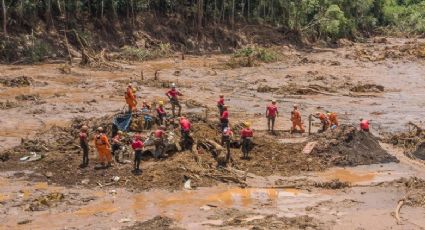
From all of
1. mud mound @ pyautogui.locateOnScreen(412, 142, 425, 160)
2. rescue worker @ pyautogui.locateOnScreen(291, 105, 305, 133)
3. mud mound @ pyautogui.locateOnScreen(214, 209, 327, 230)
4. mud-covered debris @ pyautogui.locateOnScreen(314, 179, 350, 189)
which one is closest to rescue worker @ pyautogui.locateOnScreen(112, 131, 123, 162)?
mud mound @ pyautogui.locateOnScreen(214, 209, 327, 230)

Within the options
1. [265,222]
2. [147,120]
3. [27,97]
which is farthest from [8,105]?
[265,222]

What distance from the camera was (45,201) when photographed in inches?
577

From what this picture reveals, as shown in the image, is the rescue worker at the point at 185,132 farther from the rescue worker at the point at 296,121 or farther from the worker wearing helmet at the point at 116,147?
the rescue worker at the point at 296,121

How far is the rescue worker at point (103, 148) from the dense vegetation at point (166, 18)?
23569mm

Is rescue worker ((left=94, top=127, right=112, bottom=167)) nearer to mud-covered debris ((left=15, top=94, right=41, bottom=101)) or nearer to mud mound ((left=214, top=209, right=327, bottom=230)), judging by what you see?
mud mound ((left=214, top=209, right=327, bottom=230))

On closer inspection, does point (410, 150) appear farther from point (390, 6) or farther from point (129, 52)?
point (390, 6)

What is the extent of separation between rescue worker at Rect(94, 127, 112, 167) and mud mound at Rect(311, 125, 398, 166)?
6.37 metres

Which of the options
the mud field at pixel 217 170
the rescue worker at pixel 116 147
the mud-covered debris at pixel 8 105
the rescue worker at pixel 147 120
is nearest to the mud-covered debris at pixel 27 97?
the mud field at pixel 217 170

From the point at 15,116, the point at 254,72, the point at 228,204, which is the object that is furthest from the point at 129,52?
the point at 228,204

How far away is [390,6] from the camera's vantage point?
79500mm

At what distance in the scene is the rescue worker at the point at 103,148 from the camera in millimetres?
17156

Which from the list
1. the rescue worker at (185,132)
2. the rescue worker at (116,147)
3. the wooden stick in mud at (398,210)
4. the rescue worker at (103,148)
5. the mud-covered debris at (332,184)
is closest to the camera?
the wooden stick in mud at (398,210)

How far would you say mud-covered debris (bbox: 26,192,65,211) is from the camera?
14.4 metres

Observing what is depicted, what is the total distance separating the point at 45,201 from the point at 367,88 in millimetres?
22718
